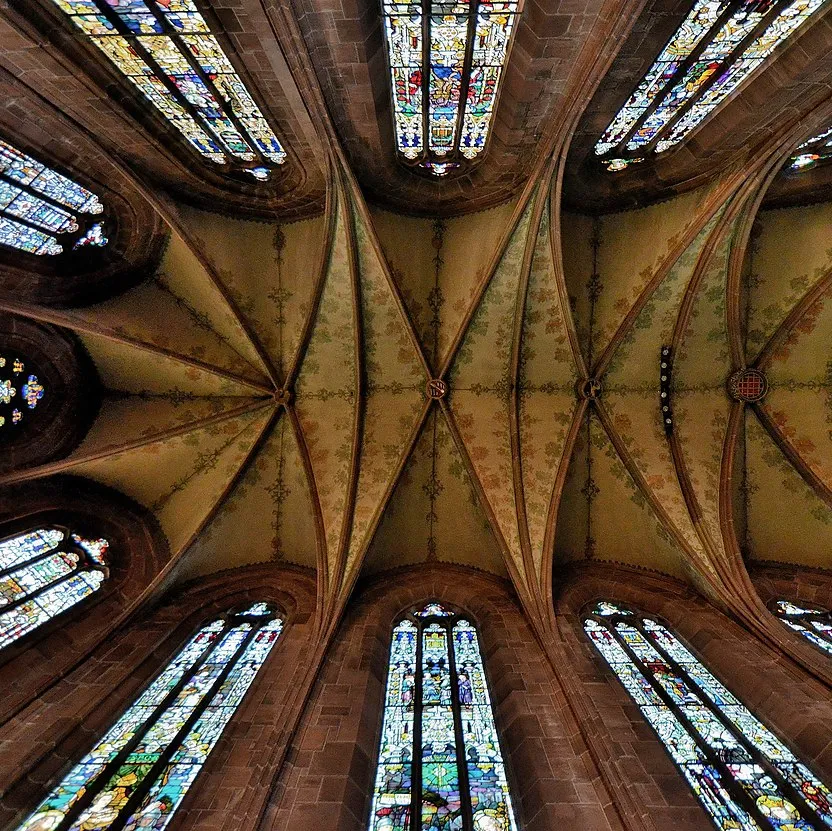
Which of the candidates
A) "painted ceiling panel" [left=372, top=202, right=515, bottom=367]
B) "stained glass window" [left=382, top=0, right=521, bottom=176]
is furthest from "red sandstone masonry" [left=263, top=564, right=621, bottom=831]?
"stained glass window" [left=382, top=0, right=521, bottom=176]

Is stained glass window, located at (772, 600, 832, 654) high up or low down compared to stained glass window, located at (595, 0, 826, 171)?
down

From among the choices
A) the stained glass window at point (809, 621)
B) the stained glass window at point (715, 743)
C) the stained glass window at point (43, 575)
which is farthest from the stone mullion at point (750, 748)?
the stained glass window at point (43, 575)

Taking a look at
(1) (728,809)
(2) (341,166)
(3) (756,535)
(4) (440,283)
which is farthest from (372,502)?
(3) (756,535)

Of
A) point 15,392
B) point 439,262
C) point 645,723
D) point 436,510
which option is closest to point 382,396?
point 436,510

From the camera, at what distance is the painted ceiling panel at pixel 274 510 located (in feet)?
38.0

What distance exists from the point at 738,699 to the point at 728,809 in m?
2.04

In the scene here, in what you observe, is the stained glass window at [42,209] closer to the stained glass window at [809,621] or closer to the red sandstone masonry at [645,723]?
the red sandstone masonry at [645,723]

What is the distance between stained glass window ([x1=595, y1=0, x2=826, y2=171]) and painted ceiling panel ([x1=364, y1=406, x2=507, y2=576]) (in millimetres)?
6494

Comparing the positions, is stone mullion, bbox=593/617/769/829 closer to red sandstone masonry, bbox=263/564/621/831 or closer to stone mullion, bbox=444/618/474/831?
red sandstone masonry, bbox=263/564/621/831

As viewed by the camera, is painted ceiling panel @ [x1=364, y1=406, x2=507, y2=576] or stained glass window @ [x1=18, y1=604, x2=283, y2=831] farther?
painted ceiling panel @ [x1=364, y1=406, x2=507, y2=576]

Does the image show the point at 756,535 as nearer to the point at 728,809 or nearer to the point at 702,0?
the point at 728,809

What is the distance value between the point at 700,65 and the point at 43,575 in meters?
13.2

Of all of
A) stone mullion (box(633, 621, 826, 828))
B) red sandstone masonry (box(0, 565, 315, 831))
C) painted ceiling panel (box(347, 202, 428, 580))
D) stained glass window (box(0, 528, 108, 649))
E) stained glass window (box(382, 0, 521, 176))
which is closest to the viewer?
stone mullion (box(633, 621, 826, 828))

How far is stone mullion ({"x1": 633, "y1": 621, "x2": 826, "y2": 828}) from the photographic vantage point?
5750 millimetres
